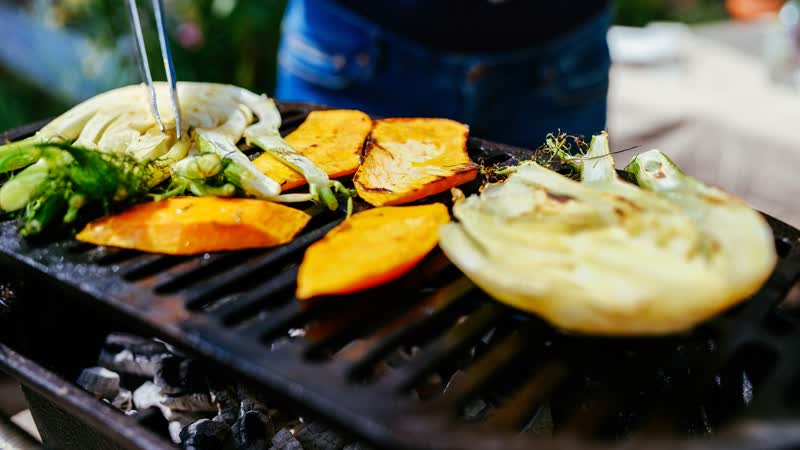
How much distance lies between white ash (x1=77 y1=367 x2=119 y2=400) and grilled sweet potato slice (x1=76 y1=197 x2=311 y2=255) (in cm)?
76

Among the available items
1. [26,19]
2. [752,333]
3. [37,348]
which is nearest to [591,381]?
[752,333]

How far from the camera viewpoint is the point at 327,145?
7.60 ft

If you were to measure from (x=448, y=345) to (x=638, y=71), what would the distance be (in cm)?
504

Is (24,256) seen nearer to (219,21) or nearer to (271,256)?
(271,256)

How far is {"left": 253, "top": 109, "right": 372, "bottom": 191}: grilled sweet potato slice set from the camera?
2.12 meters

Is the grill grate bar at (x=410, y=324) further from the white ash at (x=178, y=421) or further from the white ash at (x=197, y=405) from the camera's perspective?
the white ash at (x=178, y=421)

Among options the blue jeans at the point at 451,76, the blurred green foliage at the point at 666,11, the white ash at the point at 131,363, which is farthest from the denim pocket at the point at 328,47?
the blurred green foliage at the point at 666,11

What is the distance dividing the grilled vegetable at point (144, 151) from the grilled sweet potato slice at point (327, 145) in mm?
46

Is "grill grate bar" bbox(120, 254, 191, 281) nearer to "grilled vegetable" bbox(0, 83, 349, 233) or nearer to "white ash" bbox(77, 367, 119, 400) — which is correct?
"grilled vegetable" bbox(0, 83, 349, 233)

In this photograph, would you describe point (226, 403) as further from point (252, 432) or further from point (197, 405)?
point (252, 432)

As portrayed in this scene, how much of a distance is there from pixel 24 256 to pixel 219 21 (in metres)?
5.25

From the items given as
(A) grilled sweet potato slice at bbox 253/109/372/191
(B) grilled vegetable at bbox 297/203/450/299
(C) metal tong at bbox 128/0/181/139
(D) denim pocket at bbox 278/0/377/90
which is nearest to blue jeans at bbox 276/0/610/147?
(D) denim pocket at bbox 278/0/377/90

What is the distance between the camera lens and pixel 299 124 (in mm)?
2621

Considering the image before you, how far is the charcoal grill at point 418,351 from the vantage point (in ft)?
3.95
